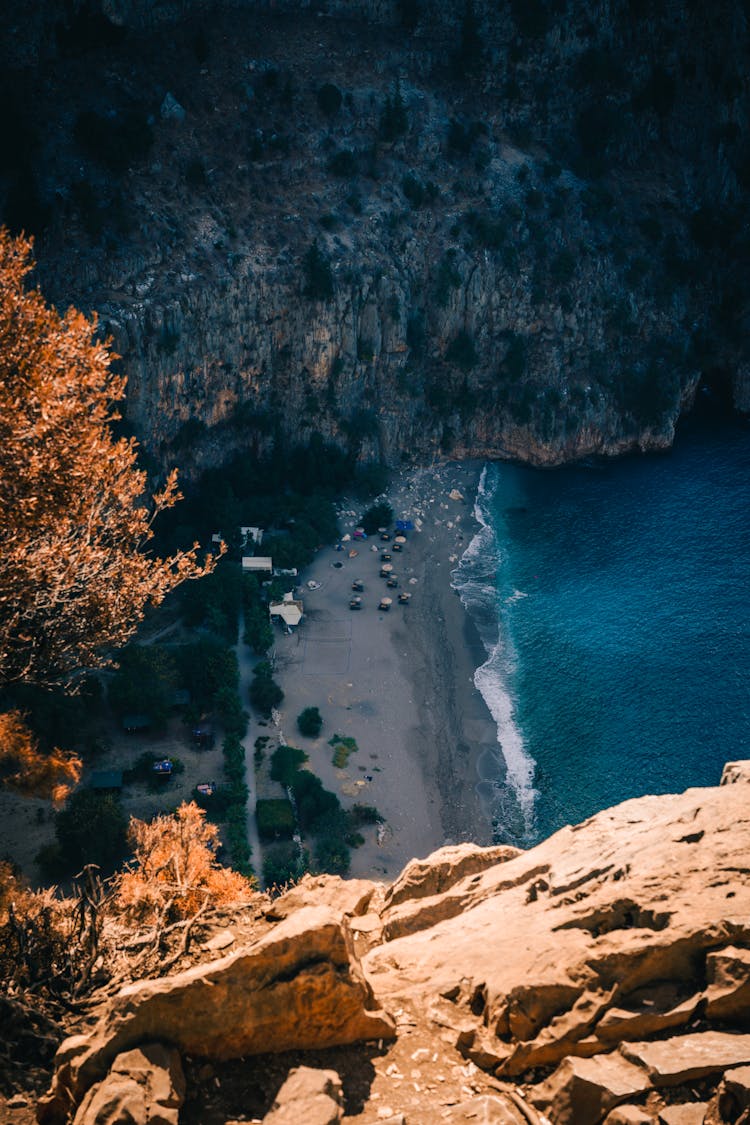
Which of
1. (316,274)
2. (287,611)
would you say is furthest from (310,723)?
(316,274)

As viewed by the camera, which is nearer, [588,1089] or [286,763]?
[588,1089]

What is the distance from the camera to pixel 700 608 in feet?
258

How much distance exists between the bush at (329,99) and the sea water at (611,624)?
37.4 meters

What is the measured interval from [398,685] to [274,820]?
1697 centimetres

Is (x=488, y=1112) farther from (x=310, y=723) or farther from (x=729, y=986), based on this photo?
(x=310, y=723)

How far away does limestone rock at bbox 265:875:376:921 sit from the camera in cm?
1891

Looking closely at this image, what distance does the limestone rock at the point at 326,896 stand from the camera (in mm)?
18906

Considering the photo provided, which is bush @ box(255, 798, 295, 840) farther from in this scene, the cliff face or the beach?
the cliff face

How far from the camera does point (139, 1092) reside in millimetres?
12922

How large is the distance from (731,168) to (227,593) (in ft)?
247

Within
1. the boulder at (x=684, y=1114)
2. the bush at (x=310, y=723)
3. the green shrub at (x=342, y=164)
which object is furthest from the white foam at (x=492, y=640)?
the boulder at (x=684, y=1114)

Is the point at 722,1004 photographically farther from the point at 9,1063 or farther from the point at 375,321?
the point at 375,321

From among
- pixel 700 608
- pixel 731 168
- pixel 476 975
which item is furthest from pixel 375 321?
pixel 476 975

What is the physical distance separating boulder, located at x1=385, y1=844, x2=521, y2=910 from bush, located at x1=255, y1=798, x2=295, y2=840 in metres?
30.6
